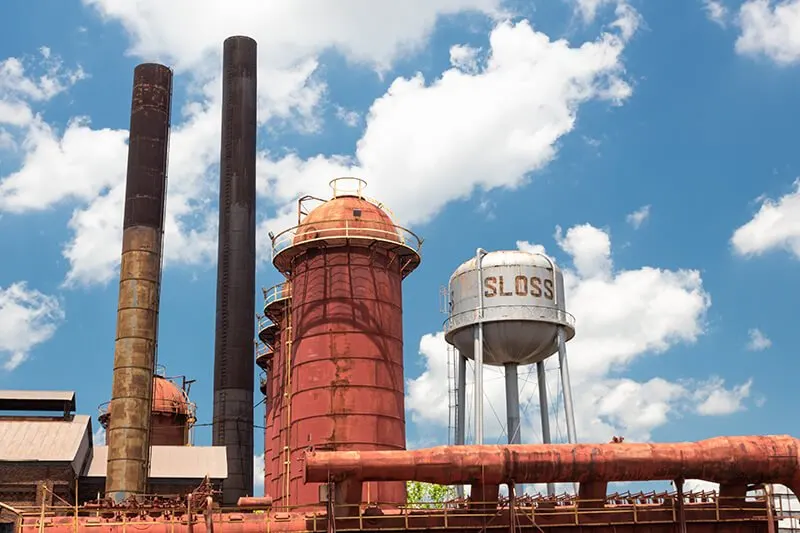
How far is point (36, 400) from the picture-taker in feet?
168

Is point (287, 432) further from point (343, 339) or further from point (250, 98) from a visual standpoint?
point (250, 98)

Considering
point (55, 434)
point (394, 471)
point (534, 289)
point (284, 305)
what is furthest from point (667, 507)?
point (55, 434)

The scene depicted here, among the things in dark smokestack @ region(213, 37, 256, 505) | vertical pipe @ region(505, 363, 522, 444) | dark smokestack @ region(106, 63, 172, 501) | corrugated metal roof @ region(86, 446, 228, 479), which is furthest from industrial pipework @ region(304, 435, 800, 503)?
dark smokestack @ region(213, 37, 256, 505)

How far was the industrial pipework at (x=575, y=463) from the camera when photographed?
92.6 ft

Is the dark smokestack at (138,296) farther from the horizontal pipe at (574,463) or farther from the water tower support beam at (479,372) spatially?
the horizontal pipe at (574,463)

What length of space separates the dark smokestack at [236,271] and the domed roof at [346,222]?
20.1m

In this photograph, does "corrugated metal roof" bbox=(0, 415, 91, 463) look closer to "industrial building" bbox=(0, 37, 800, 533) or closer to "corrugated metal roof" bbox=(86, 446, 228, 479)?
"industrial building" bbox=(0, 37, 800, 533)

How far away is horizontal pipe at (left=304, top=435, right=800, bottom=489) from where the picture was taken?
92.6 feet

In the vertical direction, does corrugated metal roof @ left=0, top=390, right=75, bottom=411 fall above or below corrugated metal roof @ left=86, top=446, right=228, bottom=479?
above

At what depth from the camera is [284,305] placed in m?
48.3

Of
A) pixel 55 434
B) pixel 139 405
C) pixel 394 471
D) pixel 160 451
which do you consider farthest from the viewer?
pixel 160 451

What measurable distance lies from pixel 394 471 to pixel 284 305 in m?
21.3

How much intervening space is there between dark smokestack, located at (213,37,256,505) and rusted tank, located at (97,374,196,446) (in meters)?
7.01

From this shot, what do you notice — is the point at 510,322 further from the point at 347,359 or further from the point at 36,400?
the point at 36,400
